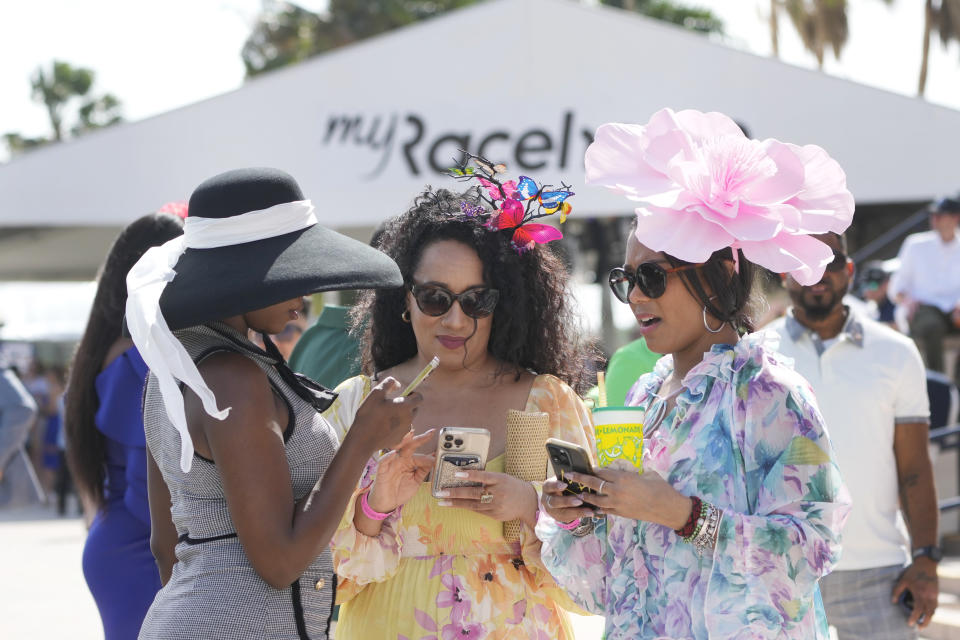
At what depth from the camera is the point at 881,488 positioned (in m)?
3.90

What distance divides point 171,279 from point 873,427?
265 centimetres

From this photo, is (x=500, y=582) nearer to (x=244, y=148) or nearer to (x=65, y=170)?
(x=244, y=148)

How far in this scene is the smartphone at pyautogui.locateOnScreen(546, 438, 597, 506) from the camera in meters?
2.21

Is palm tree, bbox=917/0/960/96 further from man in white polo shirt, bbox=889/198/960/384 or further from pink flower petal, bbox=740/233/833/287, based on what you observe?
pink flower petal, bbox=740/233/833/287

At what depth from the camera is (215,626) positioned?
2234 millimetres

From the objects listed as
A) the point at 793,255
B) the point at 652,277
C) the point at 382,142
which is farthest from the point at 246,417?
the point at 382,142

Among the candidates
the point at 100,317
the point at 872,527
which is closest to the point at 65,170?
the point at 100,317

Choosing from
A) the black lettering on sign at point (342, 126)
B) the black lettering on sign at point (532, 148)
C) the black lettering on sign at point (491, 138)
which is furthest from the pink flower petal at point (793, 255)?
the black lettering on sign at point (342, 126)

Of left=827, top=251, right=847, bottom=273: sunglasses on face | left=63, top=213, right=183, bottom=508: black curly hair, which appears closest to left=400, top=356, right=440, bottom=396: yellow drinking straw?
left=63, top=213, right=183, bottom=508: black curly hair

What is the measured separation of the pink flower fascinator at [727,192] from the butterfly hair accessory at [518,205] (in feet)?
2.04

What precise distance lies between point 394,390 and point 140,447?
1.34 metres

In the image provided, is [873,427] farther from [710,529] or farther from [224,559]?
[224,559]

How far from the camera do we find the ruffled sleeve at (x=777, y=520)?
7.27ft

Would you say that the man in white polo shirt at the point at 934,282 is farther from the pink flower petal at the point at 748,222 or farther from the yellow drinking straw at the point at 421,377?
the yellow drinking straw at the point at 421,377
